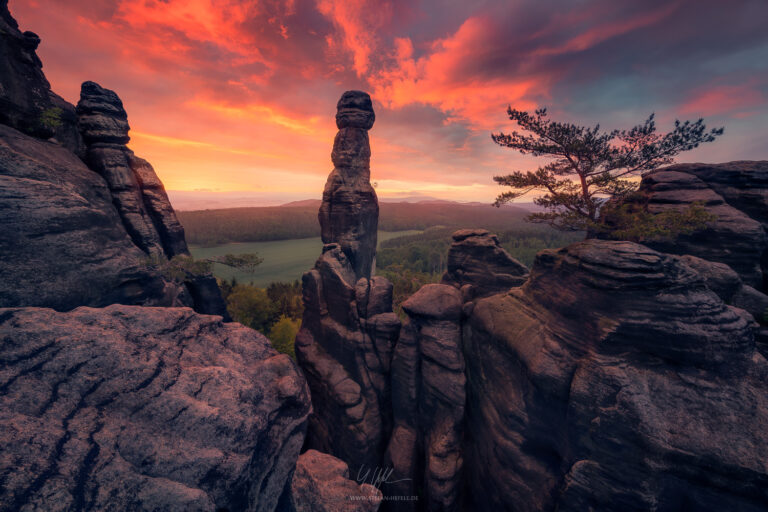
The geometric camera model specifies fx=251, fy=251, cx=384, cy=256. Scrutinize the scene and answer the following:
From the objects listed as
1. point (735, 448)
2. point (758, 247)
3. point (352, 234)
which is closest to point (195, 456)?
point (735, 448)

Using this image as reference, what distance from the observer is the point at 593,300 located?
8.78 meters

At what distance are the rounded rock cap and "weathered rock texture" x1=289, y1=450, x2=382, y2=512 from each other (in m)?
22.6

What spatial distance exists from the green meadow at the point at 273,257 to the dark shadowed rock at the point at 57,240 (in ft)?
224

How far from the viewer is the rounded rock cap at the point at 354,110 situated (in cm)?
2103

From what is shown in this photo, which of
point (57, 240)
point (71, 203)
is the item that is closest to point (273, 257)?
point (71, 203)

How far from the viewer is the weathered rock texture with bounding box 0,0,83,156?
10.2m

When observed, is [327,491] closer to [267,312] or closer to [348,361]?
[348,361]

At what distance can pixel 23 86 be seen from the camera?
10734 mm

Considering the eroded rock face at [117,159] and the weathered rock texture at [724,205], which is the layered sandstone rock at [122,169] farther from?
the weathered rock texture at [724,205]

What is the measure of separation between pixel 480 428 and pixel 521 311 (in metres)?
5.89

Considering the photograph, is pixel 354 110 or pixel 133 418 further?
pixel 354 110

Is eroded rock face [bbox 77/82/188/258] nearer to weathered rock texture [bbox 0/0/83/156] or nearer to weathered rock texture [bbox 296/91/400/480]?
weathered rock texture [bbox 0/0/83/156]

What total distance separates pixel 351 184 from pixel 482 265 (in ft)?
42.3

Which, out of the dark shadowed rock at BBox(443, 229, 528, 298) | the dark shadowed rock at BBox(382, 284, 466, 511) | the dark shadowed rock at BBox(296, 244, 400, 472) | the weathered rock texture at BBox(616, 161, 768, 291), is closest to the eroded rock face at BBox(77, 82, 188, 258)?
the dark shadowed rock at BBox(296, 244, 400, 472)
